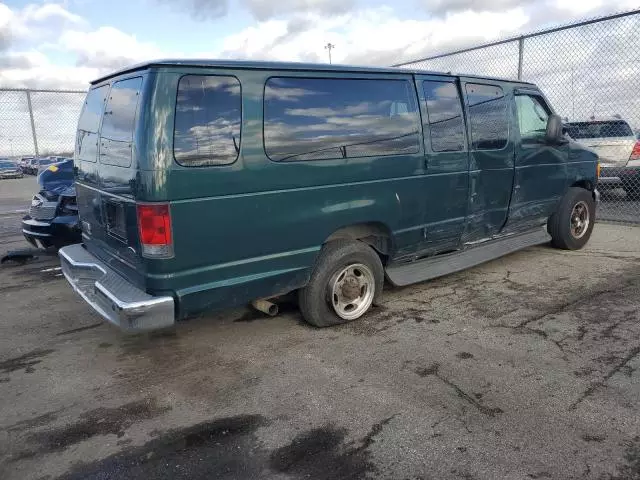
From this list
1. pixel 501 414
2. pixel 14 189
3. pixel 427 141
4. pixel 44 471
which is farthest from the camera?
pixel 14 189

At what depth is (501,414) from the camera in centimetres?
298

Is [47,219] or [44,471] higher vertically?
[47,219]

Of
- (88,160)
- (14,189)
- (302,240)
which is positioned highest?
(88,160)

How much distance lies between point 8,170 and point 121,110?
93.4 ft

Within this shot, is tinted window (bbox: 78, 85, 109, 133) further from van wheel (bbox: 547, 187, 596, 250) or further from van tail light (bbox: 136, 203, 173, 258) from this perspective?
van wheel (bbox: 547, 187, 596, 250)

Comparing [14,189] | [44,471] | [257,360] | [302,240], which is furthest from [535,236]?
[14,189]

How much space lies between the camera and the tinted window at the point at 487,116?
16.6 ft

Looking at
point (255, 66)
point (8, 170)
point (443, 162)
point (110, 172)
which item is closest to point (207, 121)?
point (255, 66)

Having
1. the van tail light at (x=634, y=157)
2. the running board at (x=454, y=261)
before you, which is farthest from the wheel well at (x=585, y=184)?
the van tail light at (x=634, y=157)

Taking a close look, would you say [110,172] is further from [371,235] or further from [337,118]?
[371,235]

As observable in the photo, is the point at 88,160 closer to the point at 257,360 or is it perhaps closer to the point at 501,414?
the point at 257,360

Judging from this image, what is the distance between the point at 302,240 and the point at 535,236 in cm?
368

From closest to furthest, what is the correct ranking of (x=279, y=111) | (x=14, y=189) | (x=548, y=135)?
1. (x=279, y=111)
2. (x=548, y=135)
3. (x=14, y=189)

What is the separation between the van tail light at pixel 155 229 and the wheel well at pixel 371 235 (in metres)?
1.37
